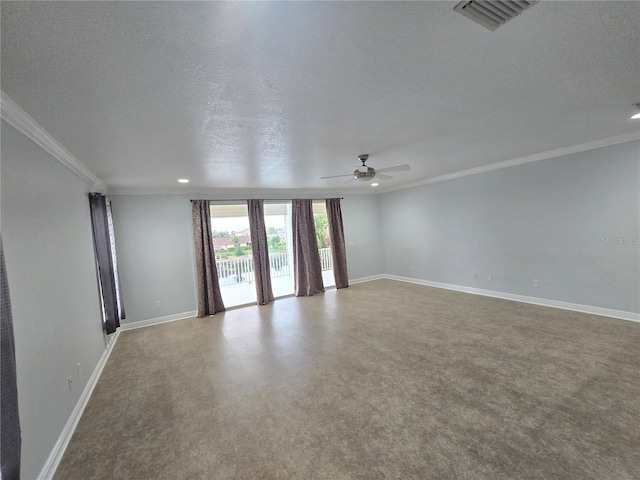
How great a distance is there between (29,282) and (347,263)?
5792 millimetres


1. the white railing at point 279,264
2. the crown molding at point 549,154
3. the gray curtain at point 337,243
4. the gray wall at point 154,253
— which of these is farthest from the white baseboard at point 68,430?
the crown molding at point 549,154

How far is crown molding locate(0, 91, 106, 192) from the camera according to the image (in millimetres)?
1651

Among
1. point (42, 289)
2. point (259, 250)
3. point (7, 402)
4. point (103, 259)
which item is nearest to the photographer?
point (7, 402)

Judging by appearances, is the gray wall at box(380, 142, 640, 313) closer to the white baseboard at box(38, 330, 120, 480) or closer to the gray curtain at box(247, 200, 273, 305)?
the gray curtain at box(247, 200, 273, 305)

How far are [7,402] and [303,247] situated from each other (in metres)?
5.12

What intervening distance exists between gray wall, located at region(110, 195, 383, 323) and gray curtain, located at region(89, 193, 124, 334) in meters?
0.83

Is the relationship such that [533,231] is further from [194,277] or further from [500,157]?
[194,277]

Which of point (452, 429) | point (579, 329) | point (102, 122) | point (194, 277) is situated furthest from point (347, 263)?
point (102, 122)

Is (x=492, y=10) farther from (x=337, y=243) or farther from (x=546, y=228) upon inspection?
(x=337, y=243)

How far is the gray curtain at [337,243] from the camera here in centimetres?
656

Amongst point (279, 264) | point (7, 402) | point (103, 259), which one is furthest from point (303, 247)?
point (7, 402)

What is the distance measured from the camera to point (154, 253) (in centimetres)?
480

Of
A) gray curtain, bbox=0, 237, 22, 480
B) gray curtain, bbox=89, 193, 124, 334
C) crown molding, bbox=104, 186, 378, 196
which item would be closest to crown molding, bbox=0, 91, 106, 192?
gray curtain, bbox=89, 193, 124, 334

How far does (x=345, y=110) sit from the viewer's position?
2.12 metres
